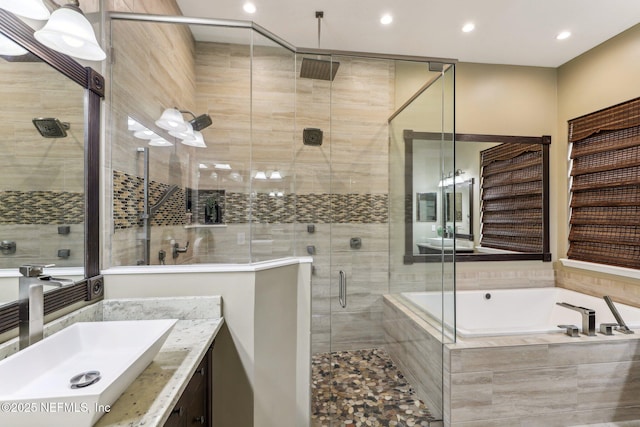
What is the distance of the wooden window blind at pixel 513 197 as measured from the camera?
312 centimetres

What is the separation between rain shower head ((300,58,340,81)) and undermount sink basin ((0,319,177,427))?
213 cm

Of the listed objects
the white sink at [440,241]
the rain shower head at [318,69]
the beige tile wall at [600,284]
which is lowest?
the beige tile wall at [600,284]

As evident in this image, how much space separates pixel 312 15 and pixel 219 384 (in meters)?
2.74

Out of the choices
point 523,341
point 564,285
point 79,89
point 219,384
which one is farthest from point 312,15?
point 564,285

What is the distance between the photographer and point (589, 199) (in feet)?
9.39

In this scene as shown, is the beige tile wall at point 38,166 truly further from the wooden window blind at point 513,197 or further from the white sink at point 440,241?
the wooden window blind at point 513,197

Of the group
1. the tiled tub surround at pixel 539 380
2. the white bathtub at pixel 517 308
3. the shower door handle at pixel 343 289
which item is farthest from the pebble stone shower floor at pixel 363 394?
the white bathtub at pixel 517 308

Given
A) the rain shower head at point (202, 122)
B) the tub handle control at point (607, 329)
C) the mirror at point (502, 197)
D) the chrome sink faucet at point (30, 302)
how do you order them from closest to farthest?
the chrome sink faucet at point (30, 302)
the tub handle control at point (607, 329)
the rain shower head at point (202, 122)
the mirror at point (502, 197)

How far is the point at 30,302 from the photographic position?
1003 mm

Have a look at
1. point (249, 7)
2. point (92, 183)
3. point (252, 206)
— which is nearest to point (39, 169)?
point (92, 183)

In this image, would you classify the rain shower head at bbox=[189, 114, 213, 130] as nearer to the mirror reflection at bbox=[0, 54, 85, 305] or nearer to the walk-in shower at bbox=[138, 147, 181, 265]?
the walk-in shower at bbox=[138, 147, 181, 265]

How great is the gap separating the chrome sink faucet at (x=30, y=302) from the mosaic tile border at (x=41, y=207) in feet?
0.65

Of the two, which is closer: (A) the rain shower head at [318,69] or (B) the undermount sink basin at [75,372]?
(B) the undermount sink basin at [75,372]

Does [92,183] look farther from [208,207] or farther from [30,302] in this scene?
[208,207]
